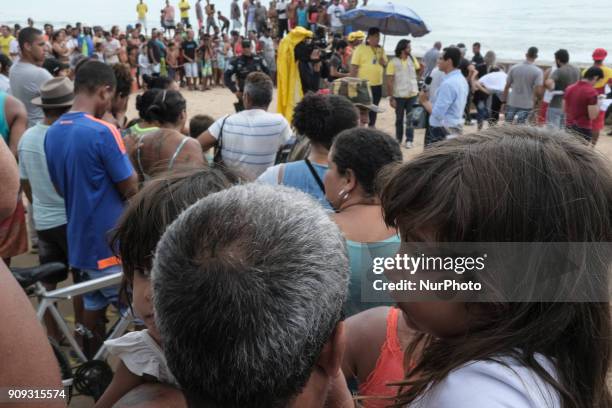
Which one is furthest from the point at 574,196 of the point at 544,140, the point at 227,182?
the point at 227,182

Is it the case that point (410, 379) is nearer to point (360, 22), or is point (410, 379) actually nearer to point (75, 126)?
point (75, 126)

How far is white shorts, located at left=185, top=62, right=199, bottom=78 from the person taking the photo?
15.9 meters

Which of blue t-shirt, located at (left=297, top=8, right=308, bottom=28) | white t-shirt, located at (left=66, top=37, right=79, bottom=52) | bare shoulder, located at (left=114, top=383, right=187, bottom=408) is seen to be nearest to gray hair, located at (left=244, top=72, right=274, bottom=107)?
bare shoulder, located at (left=114, top=383, right=187, bottom=408)

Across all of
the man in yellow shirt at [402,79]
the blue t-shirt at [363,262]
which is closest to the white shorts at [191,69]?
the man in yellow shirt at [402,79]

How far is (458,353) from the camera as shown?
95 cm

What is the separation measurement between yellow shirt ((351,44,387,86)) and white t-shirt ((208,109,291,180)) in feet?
18.1

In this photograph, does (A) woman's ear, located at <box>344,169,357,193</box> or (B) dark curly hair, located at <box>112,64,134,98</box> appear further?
(B) dark curly hair, located at <box>112,64,134,98</box>

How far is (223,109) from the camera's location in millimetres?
13078

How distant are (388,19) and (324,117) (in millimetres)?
9433

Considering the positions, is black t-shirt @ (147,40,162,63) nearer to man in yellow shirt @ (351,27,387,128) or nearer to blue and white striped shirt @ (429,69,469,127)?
man in yellow shirt @ (351,27,387,128)

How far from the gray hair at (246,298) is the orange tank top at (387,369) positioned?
1.77 ft

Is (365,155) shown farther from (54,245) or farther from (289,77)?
(289,77)

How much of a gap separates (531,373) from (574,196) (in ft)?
1.06

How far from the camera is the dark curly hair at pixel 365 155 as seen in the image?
7.12 feet
